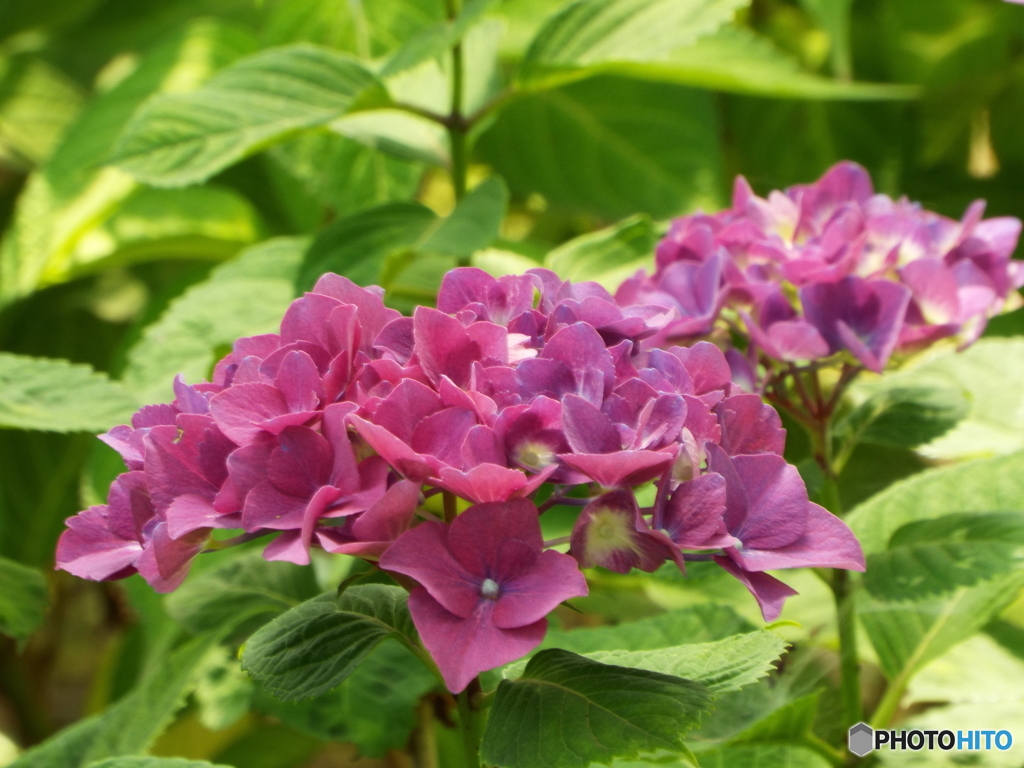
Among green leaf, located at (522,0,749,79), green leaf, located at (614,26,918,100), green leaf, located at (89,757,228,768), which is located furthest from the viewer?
green leaf, located at (614,26,918,100)

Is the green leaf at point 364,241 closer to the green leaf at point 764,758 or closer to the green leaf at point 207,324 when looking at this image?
the green leaf at point 207,324

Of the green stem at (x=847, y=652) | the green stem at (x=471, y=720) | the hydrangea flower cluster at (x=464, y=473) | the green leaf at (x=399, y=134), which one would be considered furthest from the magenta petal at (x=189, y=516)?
the green leaf at (x=399, y=134)

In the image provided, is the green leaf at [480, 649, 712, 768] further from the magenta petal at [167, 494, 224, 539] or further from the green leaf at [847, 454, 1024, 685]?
the green leaf at [847, 454, 1024, 685]

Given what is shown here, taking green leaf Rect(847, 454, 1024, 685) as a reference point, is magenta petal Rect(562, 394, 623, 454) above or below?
above

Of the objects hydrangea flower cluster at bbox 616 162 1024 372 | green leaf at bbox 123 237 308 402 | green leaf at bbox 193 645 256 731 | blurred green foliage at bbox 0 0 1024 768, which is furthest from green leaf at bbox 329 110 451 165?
green leaf at bbox 193 645 256 731

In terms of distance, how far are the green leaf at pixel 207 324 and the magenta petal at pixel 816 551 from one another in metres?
0.37

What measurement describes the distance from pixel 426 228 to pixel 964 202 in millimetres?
589

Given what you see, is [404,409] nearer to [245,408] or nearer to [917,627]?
[245,408]

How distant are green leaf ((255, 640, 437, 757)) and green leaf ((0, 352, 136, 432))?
190mm

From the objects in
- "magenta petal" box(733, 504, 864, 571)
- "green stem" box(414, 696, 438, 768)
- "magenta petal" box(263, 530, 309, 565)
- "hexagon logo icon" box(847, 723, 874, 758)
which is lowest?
"green stem" box(414, 696, 438, 768)

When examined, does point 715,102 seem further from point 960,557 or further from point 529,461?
point 529,461

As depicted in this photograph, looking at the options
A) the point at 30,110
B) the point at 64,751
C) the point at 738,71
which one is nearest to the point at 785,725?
the point at 64,751

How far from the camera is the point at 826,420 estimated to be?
506 millimetres

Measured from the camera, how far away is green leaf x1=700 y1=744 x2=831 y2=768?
51cm
